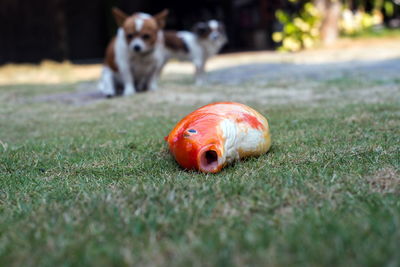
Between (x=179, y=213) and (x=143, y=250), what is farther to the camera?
(x=179, y=213)

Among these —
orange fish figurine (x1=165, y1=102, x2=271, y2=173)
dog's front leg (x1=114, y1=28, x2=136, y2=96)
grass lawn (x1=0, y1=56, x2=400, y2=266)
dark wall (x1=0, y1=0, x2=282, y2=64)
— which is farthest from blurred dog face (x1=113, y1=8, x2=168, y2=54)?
dark wall (x1=0, y1=0, x2=282, y2=64)

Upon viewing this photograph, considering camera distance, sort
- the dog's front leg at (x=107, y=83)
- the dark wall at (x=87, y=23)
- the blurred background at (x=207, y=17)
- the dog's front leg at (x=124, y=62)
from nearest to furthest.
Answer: the dog's front leg at (x=124, y=62)
the dog's front leg at (x=107, y=83)
the blurred background at (x=207, y=17)
the dark wall at (x=87, y=23)

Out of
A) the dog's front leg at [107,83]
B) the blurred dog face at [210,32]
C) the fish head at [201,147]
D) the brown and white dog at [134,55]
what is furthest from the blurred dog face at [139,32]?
the fish head at [201,147]

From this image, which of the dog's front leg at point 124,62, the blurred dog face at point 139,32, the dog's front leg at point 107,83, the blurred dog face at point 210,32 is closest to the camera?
the blurred dog face at point 139,32

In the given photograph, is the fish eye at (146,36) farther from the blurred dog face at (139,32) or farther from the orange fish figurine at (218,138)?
the orange fish figurine at (218,138)


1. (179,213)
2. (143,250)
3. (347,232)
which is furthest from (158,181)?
(347,232)

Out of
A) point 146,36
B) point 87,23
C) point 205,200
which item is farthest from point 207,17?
point 205,200

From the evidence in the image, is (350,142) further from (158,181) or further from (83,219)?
(83,219)
